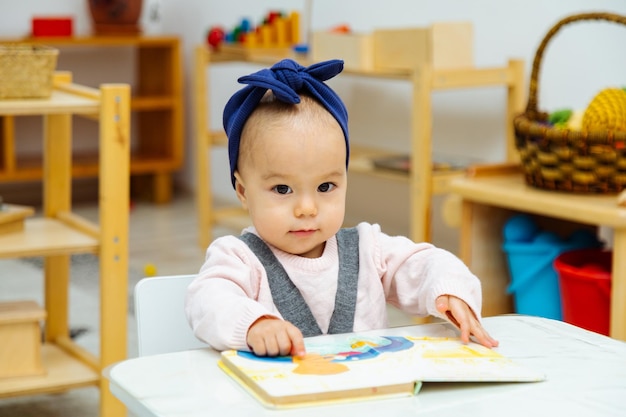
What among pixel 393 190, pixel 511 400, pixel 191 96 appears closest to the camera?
pixel 511 400

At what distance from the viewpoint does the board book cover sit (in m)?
0.86

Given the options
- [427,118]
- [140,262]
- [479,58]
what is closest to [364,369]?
[427,118]

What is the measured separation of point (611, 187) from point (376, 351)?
54.7 inches

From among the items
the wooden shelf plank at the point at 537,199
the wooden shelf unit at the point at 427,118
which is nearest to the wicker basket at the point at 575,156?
the wooden shelf plank at the point at 537,199

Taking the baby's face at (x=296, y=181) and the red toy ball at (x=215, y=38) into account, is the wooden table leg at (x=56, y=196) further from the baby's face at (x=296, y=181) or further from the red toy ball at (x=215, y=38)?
the red toy ball at (x=215, y=38)

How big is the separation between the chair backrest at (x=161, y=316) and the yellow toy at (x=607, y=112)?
1256 mm

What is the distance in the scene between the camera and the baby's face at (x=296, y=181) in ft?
3.78

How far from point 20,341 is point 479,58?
1859 mm

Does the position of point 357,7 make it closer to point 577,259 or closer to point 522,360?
point 577,259

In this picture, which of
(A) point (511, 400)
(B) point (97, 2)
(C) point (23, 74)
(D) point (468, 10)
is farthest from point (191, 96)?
(A) point (511, 400)

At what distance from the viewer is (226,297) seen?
1.07 m

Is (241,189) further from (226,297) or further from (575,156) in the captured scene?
(575,156)

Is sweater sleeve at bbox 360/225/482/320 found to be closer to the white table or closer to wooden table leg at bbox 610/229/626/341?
the white table

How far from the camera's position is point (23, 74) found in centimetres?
212
